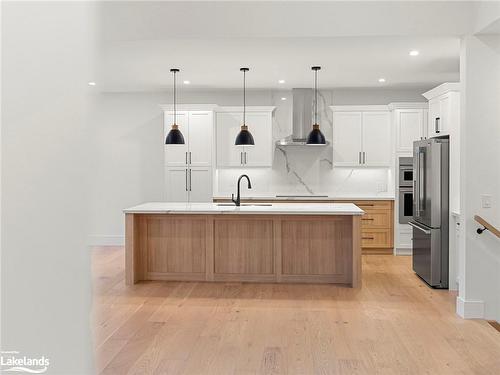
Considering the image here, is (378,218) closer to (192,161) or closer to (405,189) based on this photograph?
(405,189)

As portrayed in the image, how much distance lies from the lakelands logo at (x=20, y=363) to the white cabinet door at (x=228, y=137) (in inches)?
280

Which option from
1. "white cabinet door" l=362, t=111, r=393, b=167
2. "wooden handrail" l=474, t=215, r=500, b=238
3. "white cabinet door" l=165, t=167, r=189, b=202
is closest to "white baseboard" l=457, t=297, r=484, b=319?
"wooden handrail" l=474, t=215, r=500, b=238

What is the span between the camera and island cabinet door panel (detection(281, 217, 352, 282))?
541cm

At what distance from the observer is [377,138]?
7.48m

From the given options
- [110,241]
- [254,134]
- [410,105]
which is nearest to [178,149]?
[254,134]

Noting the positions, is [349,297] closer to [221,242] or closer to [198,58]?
[221,242]

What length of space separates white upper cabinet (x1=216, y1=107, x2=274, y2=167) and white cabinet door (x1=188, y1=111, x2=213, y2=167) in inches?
7.5

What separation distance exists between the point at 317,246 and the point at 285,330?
5.58 feet

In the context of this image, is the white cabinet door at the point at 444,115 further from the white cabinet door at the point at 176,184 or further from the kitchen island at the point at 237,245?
the white cabinet door at the point at 176,184

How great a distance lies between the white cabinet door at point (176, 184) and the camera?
7.48 meters

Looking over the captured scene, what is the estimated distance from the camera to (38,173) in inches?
18.0

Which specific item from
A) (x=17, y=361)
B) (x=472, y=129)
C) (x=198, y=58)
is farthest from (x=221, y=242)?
(x=17, y=361)

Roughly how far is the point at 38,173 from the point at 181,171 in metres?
7.08

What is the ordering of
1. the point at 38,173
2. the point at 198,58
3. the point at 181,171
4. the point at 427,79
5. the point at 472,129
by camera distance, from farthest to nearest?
the point at 181,171, the point at 427,79, the point at 198,58, the point at 472,129, the point at 38,173
